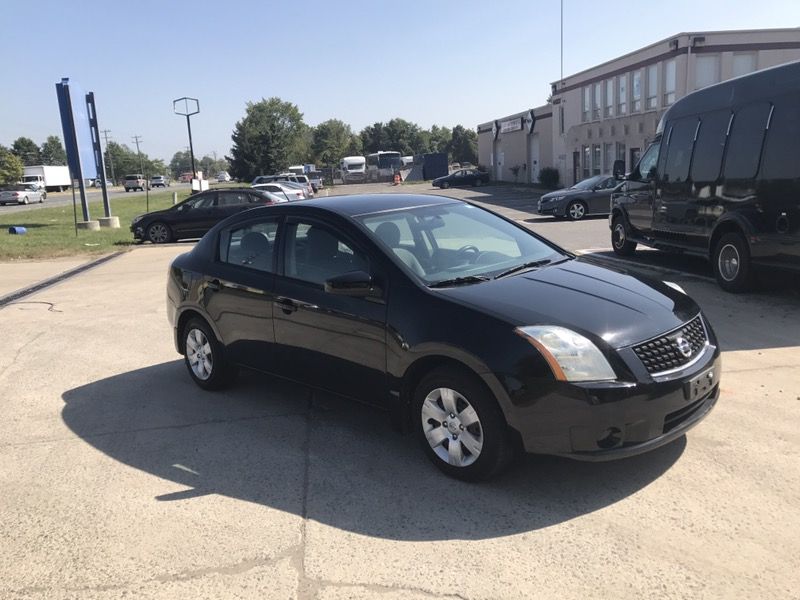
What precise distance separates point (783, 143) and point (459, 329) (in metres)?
5.93

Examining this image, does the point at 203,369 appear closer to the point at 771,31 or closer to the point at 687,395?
the point at 687,395

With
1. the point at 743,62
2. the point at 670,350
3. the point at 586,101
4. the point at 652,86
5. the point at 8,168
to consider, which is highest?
the point at 743,62

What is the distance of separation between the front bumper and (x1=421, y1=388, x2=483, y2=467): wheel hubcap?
27 centimetres

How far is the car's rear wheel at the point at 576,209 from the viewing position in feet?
68.9

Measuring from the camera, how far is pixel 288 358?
15.5ft

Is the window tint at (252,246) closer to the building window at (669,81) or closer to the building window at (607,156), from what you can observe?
the building window at (669,81)

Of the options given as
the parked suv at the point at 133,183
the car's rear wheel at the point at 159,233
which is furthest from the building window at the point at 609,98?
the parked suv at the point at 133,183

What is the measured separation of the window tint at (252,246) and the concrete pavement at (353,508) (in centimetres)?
114

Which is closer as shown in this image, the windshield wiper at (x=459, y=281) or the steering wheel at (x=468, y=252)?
the windshield wiper at (x=459, y=281)

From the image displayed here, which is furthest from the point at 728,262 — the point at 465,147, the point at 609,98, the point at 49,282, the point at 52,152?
the point at 52,152

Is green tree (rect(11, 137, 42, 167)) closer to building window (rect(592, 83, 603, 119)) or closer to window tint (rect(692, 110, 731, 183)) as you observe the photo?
building window (rect(592, 83, 603, 119))

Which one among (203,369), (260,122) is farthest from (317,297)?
(260,122)

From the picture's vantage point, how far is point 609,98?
1378 inches

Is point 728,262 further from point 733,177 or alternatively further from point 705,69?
point 705,69
